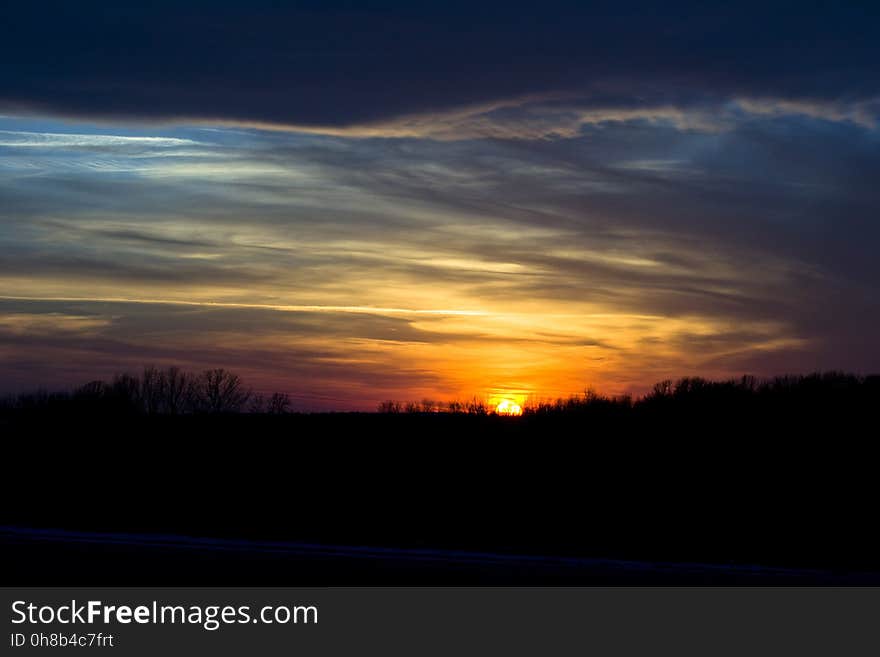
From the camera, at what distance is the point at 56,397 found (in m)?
35.4

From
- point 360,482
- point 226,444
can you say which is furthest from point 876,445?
point 226,444

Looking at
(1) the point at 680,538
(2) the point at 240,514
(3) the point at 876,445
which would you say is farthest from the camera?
(3) the point at 876,445

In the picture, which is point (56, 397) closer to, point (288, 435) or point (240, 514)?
point (288, 435)

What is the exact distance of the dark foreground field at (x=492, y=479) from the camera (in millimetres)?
14641

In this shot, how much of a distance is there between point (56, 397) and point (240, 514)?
21.2m

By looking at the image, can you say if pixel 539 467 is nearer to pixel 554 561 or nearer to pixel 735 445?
pixel 735 445

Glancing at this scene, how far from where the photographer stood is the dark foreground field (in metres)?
14.6

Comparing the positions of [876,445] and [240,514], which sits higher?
[876,445]

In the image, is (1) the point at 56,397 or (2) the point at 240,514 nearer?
(2) the point at 240,514

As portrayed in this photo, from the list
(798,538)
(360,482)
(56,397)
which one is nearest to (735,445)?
(798,538)

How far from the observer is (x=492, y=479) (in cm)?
2039

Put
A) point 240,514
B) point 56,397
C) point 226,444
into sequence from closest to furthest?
point 240,514, point 226,444, point 56,397

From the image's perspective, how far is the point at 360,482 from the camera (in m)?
20.2

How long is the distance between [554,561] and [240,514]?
1470 cm
